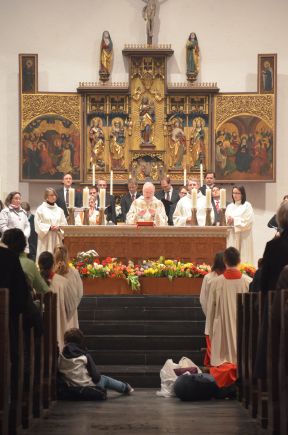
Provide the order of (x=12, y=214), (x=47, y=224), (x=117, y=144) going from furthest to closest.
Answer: (x=117, y=144) → (x=12, y=214) → (x=47, y=224)

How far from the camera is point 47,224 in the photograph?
17531 mm

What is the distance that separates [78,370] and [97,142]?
11.4 metres

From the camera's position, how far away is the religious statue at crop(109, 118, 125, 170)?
69.3ft

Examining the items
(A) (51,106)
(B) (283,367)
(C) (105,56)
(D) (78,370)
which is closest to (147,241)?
(A) (51,106)

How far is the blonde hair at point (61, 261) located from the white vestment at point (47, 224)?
5829 millimetres

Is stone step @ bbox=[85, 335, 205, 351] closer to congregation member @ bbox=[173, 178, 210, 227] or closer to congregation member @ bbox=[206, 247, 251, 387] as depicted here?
congregation member @ bbox=[206, 247, 251, 387]

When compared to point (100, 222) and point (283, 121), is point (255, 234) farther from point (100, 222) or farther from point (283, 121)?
point (100, 222)

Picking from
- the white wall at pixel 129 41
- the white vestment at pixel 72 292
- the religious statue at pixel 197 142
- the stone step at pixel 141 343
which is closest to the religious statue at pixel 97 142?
the white wall at pixel 129 41

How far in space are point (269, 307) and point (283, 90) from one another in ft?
50.7

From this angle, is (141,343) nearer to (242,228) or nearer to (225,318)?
(225,318)

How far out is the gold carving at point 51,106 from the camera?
68.0ft

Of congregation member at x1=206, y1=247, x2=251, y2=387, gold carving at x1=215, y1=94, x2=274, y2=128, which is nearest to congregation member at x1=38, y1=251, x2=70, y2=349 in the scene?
congregation member at x1=206, y1=247, x2=251, y2=387

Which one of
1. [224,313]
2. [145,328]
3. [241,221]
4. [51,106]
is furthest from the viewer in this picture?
[51,106]

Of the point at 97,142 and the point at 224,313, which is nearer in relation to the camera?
Result: the point at 224,313
